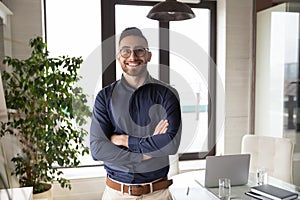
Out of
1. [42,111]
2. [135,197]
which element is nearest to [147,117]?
[135,197]

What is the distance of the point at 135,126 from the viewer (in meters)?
1.18

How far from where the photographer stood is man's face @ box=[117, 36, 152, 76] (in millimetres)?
1180

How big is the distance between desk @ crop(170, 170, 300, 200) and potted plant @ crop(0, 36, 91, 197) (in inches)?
31.3

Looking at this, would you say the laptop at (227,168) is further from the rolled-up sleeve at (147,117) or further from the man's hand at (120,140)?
the man's hand at (120,140)

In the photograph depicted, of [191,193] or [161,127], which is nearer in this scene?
[161,127]

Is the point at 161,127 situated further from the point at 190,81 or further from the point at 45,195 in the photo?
the point at 45,195

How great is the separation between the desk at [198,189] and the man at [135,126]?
0.43 m

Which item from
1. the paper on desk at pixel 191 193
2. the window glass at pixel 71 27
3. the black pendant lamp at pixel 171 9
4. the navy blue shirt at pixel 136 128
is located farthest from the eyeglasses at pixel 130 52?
the window glass at pixel 71 27

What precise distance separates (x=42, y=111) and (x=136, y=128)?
128 cm

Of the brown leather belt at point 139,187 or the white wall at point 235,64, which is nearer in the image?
the brown leather belt at point 139,187

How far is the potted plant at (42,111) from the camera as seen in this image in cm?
215

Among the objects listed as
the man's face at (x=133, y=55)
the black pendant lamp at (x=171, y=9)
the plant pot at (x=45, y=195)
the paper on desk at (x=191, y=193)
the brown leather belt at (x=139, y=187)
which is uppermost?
the black pendant lamp at (x=171, y=9)

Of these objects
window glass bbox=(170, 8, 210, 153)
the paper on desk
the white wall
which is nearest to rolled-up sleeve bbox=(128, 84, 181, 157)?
window glass bbox=(170, 8, 210, 153)

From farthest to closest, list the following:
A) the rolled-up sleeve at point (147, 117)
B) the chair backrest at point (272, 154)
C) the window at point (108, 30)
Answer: the window at point (108, 30)
the chair backrest at point (272, 154)
the rolled-up sleeve at point (147, 117)
